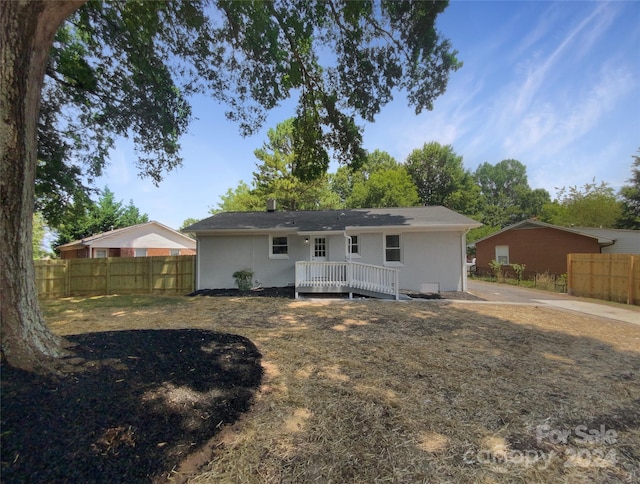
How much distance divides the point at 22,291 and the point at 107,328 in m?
3.72

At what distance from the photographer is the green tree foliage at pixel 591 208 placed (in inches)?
1205

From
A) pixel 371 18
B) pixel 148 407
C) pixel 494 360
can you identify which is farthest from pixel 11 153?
pixel 371 18

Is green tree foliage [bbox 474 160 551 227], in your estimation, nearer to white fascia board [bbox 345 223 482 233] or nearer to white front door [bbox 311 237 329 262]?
white fascia board [bbox 345 223 482 233]

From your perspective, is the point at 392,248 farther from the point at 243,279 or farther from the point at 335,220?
the point at 243,279

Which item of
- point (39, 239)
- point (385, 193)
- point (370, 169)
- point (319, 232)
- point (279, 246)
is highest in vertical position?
point (370, 169)

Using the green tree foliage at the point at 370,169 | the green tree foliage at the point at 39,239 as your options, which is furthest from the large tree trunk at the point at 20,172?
the green tree foliage at the point at 39,239

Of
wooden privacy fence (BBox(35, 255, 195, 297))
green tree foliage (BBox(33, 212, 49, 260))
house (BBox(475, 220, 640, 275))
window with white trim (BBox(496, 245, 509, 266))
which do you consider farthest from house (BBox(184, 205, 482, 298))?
green tree foliage (BBox(33, 212, 49, 260))

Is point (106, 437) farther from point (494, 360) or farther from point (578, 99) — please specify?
point (578, 99)

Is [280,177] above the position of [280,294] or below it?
above

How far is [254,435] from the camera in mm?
2650

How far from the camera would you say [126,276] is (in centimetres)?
1372

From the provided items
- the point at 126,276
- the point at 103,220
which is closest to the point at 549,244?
the point at 126,276

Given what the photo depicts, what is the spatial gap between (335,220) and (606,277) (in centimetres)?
1078

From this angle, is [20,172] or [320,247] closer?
[20,172]
